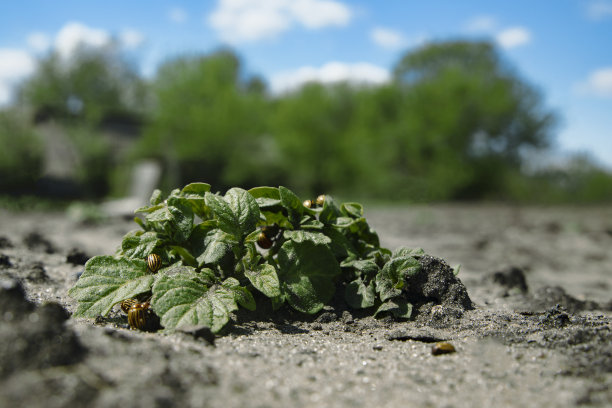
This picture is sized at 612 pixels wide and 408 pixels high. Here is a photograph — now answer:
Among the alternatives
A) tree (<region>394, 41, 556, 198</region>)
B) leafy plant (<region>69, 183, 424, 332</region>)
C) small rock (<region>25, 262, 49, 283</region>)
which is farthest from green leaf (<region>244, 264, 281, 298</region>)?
tree (<region>394, 41, 556, 198</region>)

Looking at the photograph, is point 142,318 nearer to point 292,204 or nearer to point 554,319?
point 292,204

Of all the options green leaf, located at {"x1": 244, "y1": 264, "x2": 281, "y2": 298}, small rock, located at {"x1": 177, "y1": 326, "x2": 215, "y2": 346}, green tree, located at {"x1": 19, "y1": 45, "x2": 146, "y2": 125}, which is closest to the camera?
small rock, located at {"x1": 177, "y1": 326, "x2": 215, "y2": 346}

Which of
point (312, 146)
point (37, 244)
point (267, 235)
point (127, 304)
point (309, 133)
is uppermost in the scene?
point (309, 133)

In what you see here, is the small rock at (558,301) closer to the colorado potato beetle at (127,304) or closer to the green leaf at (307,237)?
the green leaf at (307,237)

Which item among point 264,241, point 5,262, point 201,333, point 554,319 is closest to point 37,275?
point 5,262

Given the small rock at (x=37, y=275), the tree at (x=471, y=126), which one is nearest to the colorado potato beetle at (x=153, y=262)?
the small rock at (x=37, y=275)

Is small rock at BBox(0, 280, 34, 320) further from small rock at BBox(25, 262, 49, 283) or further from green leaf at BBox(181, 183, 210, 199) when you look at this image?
small rock at BBox(25, 262, 49, 283)

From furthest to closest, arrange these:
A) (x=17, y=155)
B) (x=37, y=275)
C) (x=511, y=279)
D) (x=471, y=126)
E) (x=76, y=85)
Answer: (x=471, y=126)
(x=76, y=85)
(x=17, y=155)
(x=511, y=279)
(x=37, y=275)
